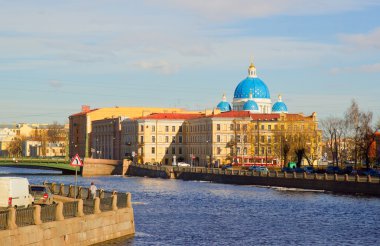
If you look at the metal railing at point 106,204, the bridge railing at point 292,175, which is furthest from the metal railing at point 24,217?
the bridge railing at point 292,175

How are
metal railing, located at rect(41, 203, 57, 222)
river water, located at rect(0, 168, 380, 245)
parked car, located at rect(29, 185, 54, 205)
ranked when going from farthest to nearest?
parked car, located at rect(29, 185, 54, 205) → river water, located at rect(0, 168, 380, 245) → metal railing, located at rect(41, 203, 57, 222)

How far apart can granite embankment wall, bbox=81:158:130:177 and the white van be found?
406ft

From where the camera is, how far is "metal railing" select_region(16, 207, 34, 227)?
38500 mm

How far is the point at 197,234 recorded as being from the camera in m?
55.5

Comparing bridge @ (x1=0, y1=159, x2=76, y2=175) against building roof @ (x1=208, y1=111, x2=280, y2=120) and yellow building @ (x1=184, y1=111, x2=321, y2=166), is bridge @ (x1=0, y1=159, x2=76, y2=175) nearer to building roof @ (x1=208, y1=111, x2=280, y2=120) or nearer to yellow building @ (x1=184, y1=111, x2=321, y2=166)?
yellow building @ (x1=184, y1=111, x2=321, y2=166)

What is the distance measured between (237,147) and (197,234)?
429 ft

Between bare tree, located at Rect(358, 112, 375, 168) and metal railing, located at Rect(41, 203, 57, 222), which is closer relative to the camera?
metal railing, located at Rect(41, 203, 57, 222)

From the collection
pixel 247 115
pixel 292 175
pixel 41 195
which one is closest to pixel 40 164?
pixel 247 115

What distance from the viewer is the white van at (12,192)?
156ft

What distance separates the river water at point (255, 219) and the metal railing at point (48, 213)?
6.39 m

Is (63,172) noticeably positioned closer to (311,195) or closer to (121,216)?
(311,195)

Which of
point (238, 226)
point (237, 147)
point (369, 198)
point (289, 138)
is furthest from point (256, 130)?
point (238, 226)

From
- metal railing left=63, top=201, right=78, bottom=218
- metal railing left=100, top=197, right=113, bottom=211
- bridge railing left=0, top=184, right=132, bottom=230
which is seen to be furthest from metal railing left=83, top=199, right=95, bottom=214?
metal railing left=63, top=201, right=78, bottom=218

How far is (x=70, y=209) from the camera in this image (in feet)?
144
